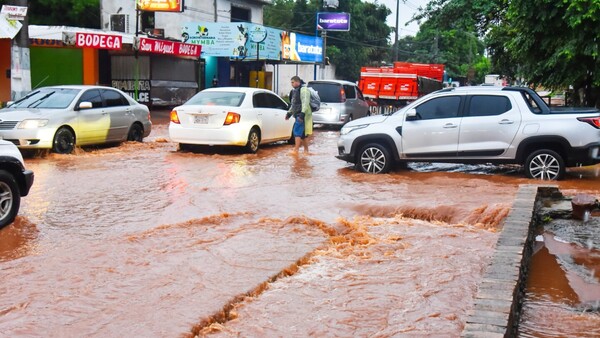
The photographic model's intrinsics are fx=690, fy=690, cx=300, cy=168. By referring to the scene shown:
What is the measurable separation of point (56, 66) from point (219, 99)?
17.4m

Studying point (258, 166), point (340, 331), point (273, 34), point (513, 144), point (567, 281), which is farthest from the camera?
point (273, 34)

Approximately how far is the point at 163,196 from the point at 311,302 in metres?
5.10

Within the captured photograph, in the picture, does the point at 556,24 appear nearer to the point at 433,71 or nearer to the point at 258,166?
the point at 258,166

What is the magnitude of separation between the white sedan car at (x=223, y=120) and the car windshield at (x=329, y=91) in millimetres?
7796

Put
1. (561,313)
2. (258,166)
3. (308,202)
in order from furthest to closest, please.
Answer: (258,166) < (308,202) < (561,313)

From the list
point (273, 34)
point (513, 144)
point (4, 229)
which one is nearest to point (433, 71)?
point (273, 34)

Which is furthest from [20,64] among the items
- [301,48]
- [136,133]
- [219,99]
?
[301,48]

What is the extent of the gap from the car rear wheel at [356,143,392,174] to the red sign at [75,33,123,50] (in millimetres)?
16691

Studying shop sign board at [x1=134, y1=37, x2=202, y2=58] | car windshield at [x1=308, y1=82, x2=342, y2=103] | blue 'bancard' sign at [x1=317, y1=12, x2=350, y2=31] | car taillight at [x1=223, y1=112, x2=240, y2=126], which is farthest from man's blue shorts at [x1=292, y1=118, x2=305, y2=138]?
blue 'bancard' sign at [x1=317, y1=12, x2=350, y2=31]

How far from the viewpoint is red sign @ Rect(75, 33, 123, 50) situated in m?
26.0

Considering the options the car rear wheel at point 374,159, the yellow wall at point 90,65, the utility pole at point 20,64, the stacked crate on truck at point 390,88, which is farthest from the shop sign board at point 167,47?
the car rear wheel at point 374,159

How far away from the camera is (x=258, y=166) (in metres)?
13.5

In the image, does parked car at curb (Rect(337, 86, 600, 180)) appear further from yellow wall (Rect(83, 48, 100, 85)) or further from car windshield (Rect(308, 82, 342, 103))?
yellow wall (Rect(83, 48, 100, 85))

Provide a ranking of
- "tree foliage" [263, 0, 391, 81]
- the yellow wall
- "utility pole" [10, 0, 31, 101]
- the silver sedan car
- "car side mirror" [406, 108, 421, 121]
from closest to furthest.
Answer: "car side mirror" [406, 108, 421, 121]
the silver sedan car
"utility pole" [10, 0, 31, 101]
the yellow wall
"tree foliage" [263, 0, 391, 81]
